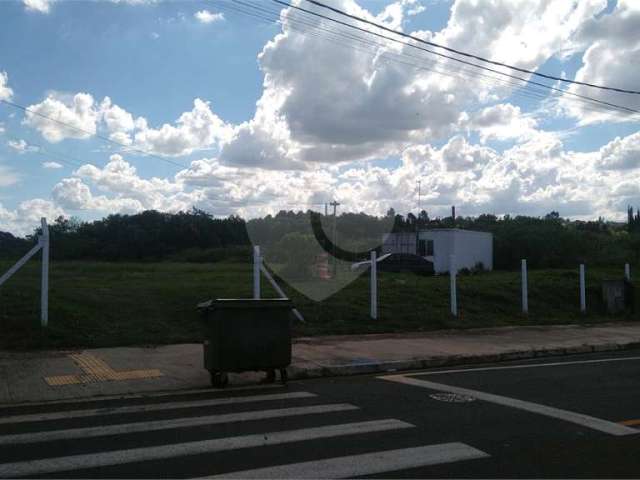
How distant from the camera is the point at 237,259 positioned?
4678 cm

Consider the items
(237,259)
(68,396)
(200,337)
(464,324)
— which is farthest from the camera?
(237,259)

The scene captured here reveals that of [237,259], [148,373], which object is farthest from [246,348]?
[237,259]

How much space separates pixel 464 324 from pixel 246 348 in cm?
904

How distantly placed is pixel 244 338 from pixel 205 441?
2964 mm

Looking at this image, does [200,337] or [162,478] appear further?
[200,337]

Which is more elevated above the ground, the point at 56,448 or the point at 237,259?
the point at 237,259

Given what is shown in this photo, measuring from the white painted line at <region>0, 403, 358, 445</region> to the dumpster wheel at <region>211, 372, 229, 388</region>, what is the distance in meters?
1.63

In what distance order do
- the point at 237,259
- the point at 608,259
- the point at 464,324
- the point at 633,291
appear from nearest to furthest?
1. the point at 464,324
2. the point at 633,291
3. the point at 608,259
4. the point at 237,259

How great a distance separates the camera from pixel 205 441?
20.3 feet

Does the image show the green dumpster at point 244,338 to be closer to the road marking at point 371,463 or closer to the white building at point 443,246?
the road marking at point 371,463

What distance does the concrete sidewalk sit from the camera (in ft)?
29.5

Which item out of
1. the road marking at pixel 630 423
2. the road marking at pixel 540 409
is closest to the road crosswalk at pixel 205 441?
the road marking at pixel 540 409

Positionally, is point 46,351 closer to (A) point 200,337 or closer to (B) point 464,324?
(A) point 200,337

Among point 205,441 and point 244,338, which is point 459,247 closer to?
point 244,338
